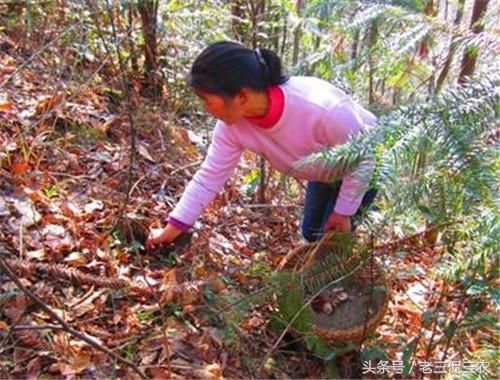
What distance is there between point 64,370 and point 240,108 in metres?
0.91

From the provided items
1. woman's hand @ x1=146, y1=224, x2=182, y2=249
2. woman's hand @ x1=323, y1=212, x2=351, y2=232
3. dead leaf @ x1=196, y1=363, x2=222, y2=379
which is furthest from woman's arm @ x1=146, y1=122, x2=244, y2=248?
dead leaf @ x1=196, y1=363, x2=222, y2=379

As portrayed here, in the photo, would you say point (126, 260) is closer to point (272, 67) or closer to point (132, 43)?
point (272, 67)

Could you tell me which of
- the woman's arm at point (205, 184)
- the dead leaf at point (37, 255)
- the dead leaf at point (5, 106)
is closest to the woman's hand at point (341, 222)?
the woman's arm at point (205, 184)

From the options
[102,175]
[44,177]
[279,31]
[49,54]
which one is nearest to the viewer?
[44,177]

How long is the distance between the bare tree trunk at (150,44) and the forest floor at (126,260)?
27 cm

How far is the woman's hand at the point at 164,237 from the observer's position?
2125 mm

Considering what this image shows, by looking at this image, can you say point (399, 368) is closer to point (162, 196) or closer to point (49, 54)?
point (162, 196)

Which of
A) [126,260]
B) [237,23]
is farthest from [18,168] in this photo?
[237,23]

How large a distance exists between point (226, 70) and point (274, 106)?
223mm

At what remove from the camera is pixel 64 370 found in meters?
1.57

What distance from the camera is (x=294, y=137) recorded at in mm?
1935

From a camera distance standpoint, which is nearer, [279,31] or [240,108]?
[240,108]

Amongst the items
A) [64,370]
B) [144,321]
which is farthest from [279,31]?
[64,370]

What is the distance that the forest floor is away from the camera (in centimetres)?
170
